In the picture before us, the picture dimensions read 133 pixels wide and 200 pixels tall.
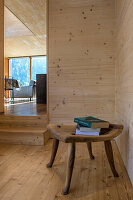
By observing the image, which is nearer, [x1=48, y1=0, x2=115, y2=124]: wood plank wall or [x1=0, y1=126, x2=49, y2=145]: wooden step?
[x1=0, y1=126, x2=49, y2=145]: wooden step

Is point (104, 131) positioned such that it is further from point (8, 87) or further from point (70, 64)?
point (8, 87)

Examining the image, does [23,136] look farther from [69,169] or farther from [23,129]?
[69,169]

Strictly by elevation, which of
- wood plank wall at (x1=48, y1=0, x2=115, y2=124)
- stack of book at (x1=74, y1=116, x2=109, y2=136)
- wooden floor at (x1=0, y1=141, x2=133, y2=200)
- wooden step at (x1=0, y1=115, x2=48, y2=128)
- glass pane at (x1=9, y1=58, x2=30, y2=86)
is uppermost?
glass pane at (x1=9, y1=58, x2=30, y2=86)

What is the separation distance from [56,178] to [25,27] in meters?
5.16

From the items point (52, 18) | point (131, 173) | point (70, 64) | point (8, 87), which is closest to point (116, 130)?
point (131, 173)

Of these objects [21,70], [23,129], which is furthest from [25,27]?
[23,129]

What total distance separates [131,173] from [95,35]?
5.73ft

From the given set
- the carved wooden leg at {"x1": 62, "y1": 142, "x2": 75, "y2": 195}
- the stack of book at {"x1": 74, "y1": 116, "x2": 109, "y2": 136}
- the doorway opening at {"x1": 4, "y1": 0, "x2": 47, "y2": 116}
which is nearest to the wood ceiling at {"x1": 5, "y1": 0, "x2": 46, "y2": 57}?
the doorway opening at {"x1": 4, "y1": 0, "x2": 47, "y2": 116}

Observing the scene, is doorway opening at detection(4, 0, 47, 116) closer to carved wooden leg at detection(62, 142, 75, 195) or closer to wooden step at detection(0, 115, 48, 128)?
wooden step at detection(0, 115, 48, 128)

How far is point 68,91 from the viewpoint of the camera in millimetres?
2139

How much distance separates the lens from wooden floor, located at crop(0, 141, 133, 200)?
949mm

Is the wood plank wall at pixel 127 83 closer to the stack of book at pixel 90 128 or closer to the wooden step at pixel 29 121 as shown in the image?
the stack of book at pixel 90 128

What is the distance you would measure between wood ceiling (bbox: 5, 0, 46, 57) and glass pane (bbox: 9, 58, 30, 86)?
1.31 ft

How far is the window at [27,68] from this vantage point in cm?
848
